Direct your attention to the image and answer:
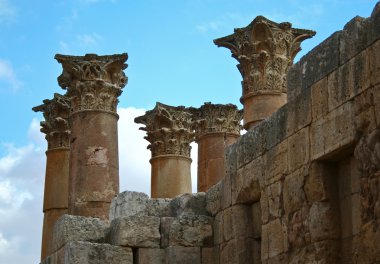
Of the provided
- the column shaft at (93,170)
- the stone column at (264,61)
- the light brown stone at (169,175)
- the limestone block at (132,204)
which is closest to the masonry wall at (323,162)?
the limestone block at (132,204)

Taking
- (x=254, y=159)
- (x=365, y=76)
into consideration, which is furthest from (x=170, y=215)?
(x=365, y=76)

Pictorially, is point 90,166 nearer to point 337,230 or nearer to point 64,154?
point 64,154

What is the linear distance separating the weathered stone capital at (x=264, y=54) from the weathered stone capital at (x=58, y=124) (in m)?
7.11

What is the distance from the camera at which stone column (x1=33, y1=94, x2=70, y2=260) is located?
23.3 metres

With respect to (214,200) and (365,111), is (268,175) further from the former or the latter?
(365,111)

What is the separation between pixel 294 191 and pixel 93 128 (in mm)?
10147

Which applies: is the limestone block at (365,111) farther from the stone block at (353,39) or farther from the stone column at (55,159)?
the stone column at (55,159)

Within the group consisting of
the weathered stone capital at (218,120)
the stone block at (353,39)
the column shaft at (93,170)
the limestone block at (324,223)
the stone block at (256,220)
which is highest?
the weathered stone capital at (218,120)

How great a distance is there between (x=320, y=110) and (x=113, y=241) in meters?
4.06

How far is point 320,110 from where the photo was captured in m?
8.70

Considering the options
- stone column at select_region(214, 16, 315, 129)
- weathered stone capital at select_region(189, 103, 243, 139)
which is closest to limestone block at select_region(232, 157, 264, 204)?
stone column at select_region(214, 16, 315, 129)

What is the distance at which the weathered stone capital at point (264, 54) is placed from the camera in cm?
1870

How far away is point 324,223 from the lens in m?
Result: 8.59

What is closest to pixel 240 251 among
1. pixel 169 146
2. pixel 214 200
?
pixel 214 200
